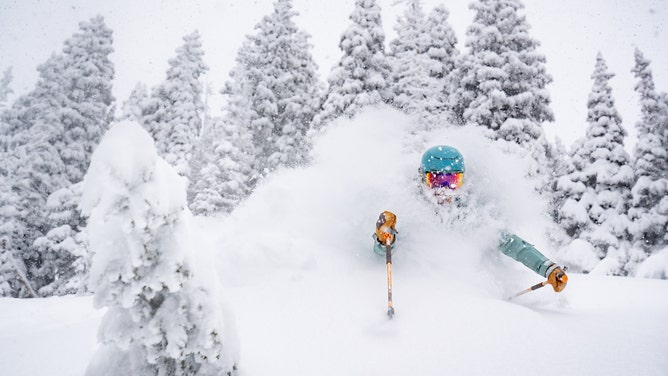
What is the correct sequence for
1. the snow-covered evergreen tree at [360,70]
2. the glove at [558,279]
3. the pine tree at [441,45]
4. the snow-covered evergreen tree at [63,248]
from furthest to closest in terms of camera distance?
the pine tree at [441,45], the snow-covered evergreen tree at [360,70], the snow-covered evergreen tree at [63,248], the glove at [558,279]

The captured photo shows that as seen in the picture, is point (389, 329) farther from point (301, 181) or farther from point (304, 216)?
point (301, 181)

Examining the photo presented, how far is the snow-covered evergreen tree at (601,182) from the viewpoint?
736 inches

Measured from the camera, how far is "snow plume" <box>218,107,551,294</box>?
5.47 metres

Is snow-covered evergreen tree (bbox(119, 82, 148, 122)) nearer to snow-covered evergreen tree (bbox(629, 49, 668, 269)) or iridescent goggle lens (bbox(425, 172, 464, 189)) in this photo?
iridescent goggle lens (bbox(425, 172, 464, 189))

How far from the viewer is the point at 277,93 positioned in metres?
25.6

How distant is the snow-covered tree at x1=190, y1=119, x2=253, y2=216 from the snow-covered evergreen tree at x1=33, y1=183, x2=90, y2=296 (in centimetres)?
656

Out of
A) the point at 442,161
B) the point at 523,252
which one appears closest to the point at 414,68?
the point at 442,161

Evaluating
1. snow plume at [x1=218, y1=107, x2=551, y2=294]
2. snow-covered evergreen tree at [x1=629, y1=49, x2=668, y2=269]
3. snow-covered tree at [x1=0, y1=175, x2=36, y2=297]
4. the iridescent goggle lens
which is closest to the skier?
the iridescent goggle lens

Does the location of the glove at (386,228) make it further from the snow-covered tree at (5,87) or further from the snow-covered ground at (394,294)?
the snow-covered tree at (5,87)

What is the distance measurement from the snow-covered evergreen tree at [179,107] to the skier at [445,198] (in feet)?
61.4

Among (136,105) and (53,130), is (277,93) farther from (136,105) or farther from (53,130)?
(53,130)

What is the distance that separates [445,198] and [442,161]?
0.59 m

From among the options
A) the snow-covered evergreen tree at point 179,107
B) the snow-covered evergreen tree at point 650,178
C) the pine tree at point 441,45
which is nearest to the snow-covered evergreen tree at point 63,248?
the snow-covered evergreen tree at point 179,107

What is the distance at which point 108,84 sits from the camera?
22109 mm
